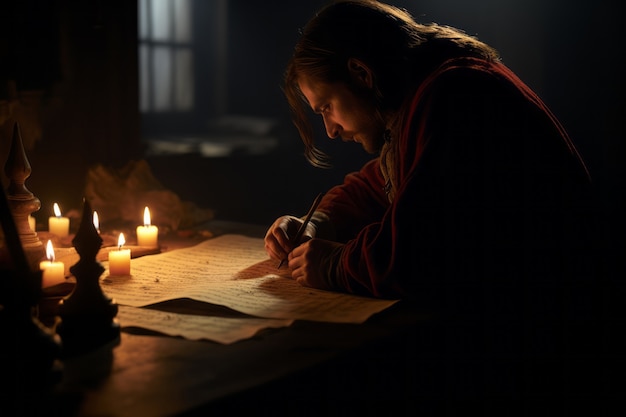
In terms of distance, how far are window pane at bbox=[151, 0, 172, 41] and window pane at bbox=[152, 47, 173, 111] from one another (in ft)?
0.29

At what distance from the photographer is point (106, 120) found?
2.96 metres

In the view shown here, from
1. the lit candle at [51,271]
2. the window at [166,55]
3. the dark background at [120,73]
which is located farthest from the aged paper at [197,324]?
the window at [166,55]

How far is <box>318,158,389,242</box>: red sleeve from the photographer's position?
2.11m

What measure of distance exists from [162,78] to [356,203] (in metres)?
3.30

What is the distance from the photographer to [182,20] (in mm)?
5211

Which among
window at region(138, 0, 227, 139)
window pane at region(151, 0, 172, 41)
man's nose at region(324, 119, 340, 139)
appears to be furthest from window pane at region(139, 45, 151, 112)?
man's nose at region(324, 119, 340, 139)

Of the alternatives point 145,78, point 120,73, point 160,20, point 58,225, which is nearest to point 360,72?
point 58,225

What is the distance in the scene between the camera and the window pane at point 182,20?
5172mm

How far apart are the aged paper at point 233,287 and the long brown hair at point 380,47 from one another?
0.51 m

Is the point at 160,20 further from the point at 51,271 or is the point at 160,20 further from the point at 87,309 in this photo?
the point at 87,309

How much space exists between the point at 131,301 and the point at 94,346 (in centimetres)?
30

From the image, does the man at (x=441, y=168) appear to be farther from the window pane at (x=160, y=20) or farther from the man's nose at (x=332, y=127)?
the window pane at (x=160, y=20)

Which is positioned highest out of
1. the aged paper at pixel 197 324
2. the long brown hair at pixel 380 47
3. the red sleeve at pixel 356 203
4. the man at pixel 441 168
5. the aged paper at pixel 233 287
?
the long brown hair at pixel 380 47

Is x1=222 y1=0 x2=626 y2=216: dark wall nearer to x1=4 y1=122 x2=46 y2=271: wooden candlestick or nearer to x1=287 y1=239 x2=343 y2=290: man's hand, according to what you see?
x1=287 y1=239 x2=343 y2=290: man's hand
